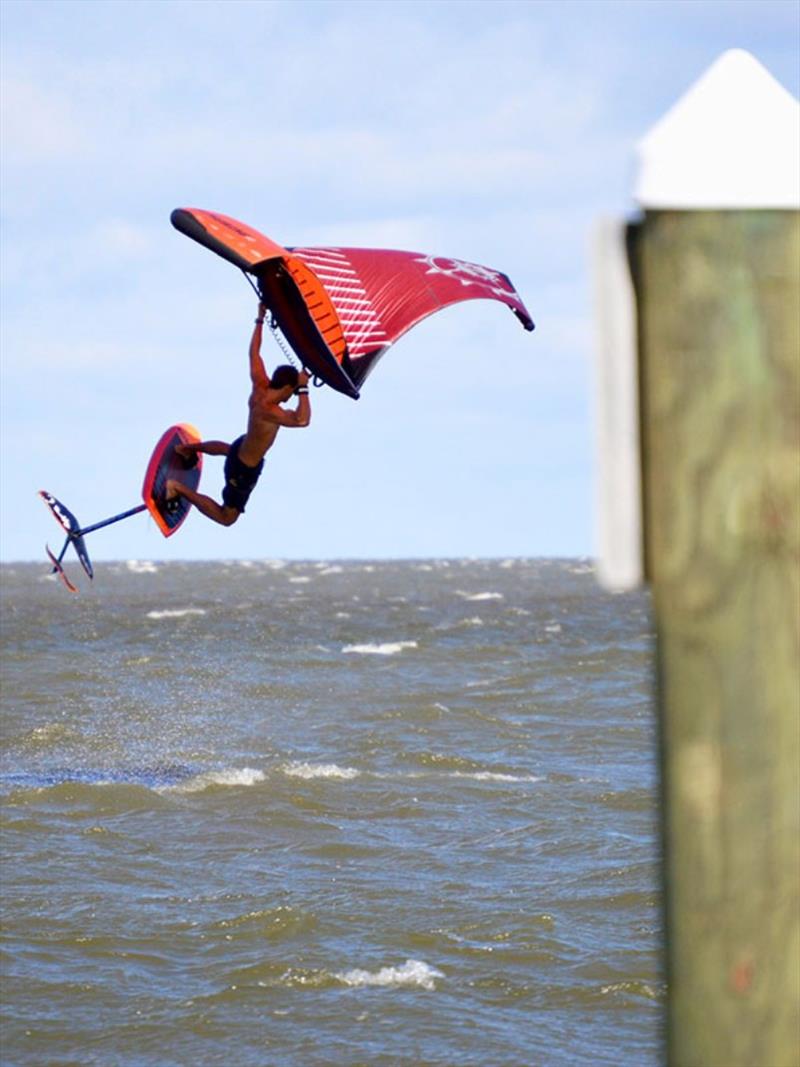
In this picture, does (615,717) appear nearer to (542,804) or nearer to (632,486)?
(542,804)

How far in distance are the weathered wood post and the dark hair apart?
6981mm

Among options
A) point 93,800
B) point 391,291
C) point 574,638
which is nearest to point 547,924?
point 391,291

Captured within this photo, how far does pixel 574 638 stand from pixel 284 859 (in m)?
29.6

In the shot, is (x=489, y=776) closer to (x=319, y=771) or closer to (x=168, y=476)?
(x=319, y=771)

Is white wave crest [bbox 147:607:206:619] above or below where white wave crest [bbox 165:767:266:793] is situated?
above

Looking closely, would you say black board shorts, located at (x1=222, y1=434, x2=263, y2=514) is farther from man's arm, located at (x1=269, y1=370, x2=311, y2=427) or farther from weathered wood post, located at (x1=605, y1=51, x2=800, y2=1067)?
weathered wood post, located at (x1=605, y1=51, x2=800, y2=1067)

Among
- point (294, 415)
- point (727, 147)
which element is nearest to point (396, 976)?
point (294, 415)

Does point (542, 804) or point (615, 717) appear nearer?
point (542, 804)

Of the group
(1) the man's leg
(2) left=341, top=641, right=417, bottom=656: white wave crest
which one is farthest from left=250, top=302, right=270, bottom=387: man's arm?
(2) left=341, top=641, right=417, bottom=656: white wave crest

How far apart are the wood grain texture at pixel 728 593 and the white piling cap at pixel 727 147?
0.02m

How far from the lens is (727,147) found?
7.10ft

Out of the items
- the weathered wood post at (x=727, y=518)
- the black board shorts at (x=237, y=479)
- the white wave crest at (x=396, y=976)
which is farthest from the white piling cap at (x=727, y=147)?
the white wave crest at (x=396, y=976)

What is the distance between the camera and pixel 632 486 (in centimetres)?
217

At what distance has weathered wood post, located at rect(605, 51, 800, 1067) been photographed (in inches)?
83.5
